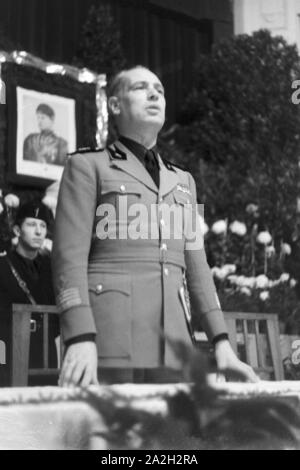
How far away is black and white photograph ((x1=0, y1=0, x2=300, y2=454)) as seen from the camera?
2.63 feet

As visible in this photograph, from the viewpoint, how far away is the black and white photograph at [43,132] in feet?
17.7

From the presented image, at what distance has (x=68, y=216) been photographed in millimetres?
1599

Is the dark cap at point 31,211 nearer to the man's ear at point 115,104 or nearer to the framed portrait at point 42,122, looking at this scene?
the framed portrait at point 42,122

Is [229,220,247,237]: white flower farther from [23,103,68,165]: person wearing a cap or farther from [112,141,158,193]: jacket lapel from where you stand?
[112,141,158,193]: jacket lapel

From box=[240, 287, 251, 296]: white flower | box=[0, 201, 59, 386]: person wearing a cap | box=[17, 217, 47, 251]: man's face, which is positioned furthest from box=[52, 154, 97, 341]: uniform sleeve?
box=[240, 287, 251, 296]: white flower

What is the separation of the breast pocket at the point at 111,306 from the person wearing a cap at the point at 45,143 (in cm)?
379

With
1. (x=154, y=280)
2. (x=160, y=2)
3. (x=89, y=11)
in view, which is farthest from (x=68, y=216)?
(x=160, y=2)

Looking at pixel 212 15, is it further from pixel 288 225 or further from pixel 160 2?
pixel 288 225

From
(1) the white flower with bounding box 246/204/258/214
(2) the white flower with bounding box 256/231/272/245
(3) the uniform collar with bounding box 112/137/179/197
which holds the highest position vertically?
(1) the white flower with bounding box 246/204/258/214

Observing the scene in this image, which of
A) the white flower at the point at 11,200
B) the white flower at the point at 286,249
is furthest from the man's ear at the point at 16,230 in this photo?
the white flower at the point at 286,249

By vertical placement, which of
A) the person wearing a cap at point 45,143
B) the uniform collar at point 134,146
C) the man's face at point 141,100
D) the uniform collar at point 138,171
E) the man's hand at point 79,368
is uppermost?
the person wearing a cap at point 45,143

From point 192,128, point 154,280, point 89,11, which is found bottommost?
point 154,280

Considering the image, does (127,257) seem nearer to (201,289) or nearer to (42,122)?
(201,289)
